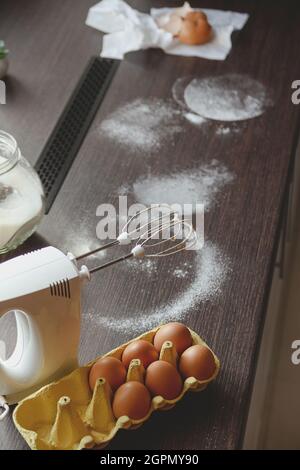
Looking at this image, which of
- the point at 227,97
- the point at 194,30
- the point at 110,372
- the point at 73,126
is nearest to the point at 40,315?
the point at 110,372

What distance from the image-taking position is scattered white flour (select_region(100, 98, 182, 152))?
1.53m

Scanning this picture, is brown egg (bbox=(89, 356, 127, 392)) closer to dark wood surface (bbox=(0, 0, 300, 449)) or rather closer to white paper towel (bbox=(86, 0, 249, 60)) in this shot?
dark wood surface (bbox=(0, 0, 300, 449))

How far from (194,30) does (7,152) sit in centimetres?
78

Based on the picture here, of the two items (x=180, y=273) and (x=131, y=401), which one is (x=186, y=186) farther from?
(x=131, y=401)

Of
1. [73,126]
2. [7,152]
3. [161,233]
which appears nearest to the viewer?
[7,152]

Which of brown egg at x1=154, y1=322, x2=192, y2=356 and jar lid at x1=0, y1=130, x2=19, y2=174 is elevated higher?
jar lid at x1=0, y1=130, x2=19, y2=174

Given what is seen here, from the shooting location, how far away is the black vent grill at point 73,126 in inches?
56.4

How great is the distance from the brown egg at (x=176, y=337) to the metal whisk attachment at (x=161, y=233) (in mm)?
256

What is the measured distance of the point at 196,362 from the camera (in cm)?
100

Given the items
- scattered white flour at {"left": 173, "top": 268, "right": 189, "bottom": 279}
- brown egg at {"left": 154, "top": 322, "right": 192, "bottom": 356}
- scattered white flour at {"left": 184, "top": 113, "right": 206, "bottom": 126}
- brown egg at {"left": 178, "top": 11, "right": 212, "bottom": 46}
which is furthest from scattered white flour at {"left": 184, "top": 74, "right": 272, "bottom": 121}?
brown egg at {"left": 154, "top": 322, "right": 192, "bottom": 356}

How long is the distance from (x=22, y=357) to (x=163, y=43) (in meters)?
1.04

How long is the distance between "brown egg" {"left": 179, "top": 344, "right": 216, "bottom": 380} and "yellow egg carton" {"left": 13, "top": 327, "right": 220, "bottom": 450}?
0.01 metres

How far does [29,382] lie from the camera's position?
3.26 feet

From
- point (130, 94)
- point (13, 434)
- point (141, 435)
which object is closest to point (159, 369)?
point (141, 435)
